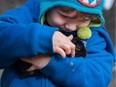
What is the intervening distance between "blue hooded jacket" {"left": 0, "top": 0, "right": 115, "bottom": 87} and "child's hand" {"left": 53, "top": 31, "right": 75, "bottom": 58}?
18 millimetres

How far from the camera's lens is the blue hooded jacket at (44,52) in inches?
67.5

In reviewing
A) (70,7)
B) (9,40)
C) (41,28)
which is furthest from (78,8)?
(9,40)

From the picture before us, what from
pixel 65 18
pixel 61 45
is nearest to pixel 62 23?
pixel 65 18

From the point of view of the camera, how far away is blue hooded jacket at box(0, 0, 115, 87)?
171 centimetres

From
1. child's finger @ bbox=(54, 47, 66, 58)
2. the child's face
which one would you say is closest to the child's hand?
child's finger @ bbox=(54, 47, 66, 58)

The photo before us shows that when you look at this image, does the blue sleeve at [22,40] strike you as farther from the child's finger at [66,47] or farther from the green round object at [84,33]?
the green round object at [84,33]

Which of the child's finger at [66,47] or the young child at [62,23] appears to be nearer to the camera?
the child's finger at [66,47]

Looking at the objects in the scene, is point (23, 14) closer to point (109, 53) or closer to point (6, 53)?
point (6, 53)

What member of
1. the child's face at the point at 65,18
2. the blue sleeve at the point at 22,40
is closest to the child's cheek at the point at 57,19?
the child's face at the point at 65,18

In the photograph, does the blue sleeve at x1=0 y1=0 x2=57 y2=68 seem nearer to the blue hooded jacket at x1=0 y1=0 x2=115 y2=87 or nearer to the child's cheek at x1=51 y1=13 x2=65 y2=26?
the blue hooded jacket at x1=0 y1=0 x2=115 y2=87

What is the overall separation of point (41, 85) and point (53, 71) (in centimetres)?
8

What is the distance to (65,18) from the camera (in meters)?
1.82

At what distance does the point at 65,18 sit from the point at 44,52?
0.60ft

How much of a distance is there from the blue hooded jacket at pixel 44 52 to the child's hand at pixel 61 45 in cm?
2
